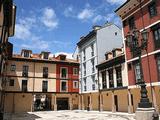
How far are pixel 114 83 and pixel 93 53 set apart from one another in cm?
803

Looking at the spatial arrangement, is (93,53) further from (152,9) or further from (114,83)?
(152,9)

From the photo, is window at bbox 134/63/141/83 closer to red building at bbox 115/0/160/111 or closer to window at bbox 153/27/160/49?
red building at bbox 115/0/160/111

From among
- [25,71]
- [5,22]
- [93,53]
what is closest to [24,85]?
[25,71]

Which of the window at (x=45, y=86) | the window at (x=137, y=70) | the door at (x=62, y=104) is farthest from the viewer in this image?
the door at (x=62, y=104)

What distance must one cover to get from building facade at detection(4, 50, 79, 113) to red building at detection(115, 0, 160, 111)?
1633cm

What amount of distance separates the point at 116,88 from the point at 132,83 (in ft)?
14.9

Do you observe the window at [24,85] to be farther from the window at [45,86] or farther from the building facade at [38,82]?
the window at [45,86]

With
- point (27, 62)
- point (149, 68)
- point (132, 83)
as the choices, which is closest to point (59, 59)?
point (27, 62)

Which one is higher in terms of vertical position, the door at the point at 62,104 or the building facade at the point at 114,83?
the building facade at the point at 114,83

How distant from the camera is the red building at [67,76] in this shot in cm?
3897

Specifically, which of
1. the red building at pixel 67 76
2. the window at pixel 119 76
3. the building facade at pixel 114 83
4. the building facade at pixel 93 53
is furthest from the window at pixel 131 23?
the red building at pixel 67 76

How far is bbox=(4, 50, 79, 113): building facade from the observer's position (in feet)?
115

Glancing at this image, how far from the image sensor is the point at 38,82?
3700cm

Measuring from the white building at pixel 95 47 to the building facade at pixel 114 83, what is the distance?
4.91ft
